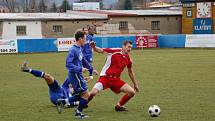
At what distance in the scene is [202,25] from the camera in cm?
5766

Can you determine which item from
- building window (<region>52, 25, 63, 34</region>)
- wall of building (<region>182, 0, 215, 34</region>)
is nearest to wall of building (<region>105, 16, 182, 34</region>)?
wall of building (<region>182, 0, 215, 34</region>)

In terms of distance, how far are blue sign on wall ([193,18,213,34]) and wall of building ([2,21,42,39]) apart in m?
17.4

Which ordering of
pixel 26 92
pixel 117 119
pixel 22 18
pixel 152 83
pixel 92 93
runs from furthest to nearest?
pixel 22 18 → pixel 152 83 → pixel 26 92 → pixel 92 93 → pixel 117 119

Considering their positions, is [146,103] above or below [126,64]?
below

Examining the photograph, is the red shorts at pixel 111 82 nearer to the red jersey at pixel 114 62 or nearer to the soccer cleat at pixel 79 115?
the red jersey at pixel 114 62

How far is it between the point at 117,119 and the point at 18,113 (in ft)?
7.97

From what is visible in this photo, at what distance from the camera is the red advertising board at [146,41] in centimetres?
4684

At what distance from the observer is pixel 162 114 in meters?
11.3

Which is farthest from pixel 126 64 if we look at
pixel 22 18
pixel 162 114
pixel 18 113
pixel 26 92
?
pixel 22 18

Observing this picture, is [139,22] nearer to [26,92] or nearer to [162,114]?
[26,92]

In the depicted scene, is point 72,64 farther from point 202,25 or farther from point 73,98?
point 202,25

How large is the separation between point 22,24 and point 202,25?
19.9 meters

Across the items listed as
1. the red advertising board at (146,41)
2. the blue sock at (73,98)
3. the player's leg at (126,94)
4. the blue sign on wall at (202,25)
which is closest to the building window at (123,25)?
the blue sign on wall at (202,25)

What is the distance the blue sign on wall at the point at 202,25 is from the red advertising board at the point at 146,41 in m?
11.2
